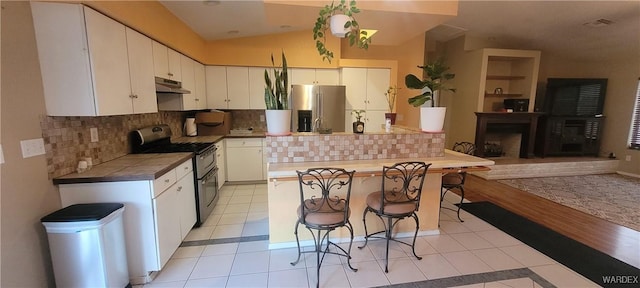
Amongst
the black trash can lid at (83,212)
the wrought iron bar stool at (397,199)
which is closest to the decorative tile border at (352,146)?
the wrought iron bar stool at (397,199)

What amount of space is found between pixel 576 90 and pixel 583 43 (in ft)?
3.56

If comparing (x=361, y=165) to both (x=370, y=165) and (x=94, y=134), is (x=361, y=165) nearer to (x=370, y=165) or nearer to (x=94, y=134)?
(x=370, y=165)

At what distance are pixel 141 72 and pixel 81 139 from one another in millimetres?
773

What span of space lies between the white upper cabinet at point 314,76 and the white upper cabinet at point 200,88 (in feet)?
5.08

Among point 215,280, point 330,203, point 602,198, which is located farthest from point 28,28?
point 602,198

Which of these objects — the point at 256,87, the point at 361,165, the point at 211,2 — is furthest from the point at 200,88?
the point at 361,165

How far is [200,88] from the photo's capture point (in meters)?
4.37

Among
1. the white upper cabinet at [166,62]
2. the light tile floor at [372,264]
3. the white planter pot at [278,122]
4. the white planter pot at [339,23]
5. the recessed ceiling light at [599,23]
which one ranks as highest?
the recessed ceiling light at [599,23]

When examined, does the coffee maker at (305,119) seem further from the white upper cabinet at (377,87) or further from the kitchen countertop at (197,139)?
the kitchen countertop at (197,139)

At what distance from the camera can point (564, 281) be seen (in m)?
2.13

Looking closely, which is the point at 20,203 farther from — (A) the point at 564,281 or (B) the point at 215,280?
(A) the point at 564,281

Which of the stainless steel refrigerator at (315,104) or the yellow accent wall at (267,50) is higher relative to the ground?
the yellow accent wall at (267,50)

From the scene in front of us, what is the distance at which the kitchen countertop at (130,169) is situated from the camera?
1909 millimetres

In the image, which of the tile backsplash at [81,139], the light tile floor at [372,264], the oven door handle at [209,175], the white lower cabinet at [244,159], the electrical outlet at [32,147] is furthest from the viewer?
the white lower cabinet at [244,159]
